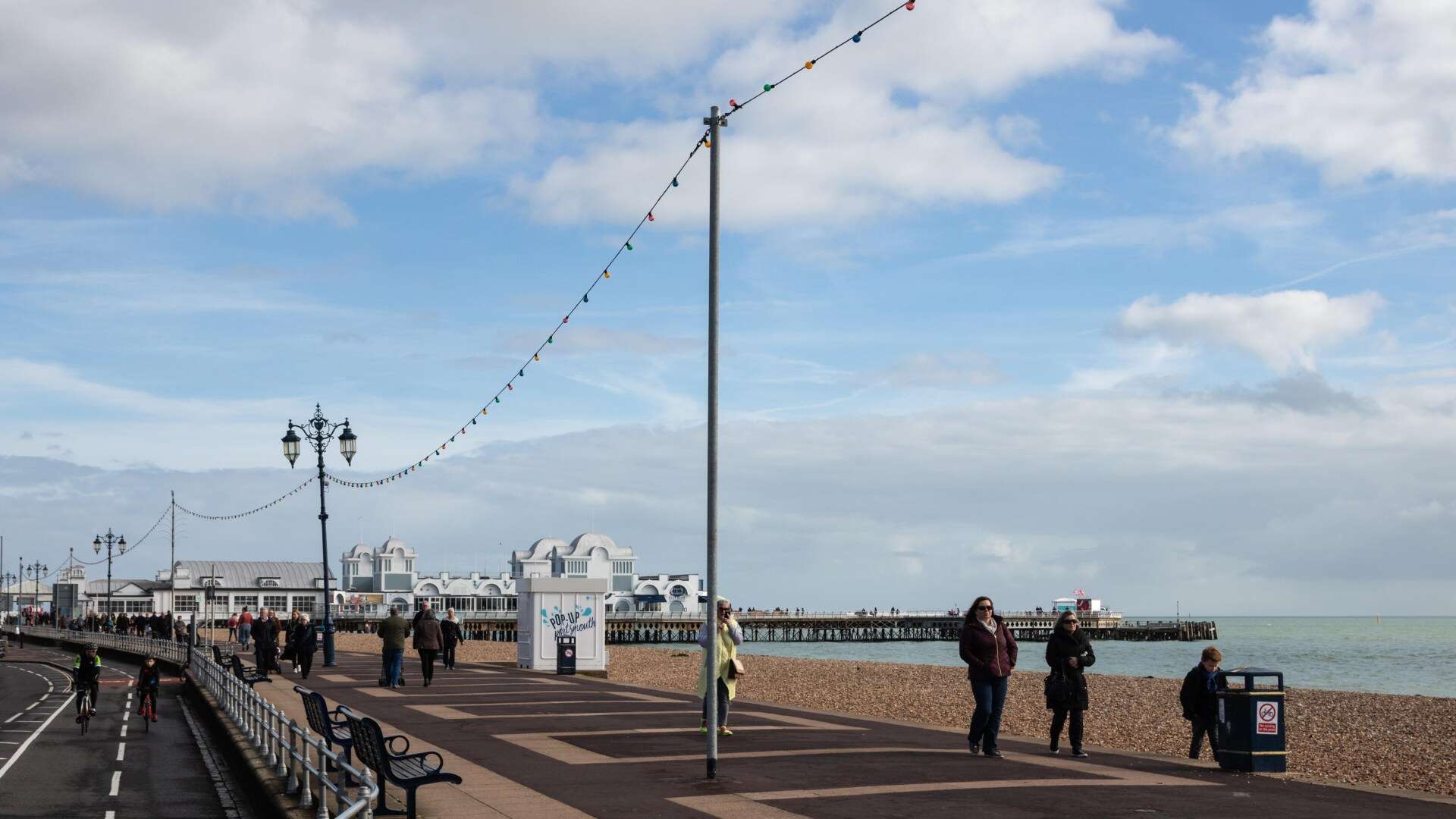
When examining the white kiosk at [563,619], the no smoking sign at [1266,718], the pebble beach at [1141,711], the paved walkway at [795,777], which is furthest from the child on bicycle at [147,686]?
the no smoking sign at [1266,718]

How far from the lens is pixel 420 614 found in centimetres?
2709

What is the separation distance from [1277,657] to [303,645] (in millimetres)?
77405

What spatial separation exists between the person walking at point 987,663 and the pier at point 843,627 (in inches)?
4403

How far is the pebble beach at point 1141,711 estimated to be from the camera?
771 inches

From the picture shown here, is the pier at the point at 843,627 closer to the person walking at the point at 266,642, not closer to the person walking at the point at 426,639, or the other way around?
the person walking at the point at 266,642

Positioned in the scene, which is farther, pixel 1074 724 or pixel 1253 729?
pixel 1074 724

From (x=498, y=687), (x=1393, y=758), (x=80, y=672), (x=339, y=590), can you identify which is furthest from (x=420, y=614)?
(x=339, y=590)

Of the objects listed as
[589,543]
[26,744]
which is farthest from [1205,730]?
[589,543]

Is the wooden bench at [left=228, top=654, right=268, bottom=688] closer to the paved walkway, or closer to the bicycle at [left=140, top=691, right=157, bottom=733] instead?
the bicycle at [left=140, top=691, right=157, bottom=733]

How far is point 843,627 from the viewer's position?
152 m

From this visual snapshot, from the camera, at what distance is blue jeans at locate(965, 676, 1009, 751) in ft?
49.9

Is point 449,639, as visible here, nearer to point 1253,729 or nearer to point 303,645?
point 303,645

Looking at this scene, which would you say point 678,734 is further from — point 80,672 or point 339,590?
point 339,590

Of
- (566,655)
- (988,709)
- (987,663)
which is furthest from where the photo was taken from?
(566,655)
